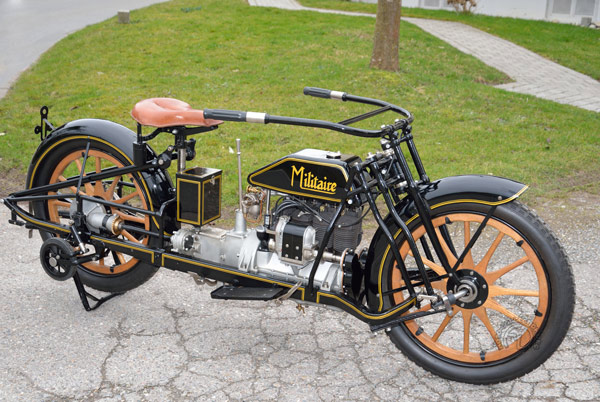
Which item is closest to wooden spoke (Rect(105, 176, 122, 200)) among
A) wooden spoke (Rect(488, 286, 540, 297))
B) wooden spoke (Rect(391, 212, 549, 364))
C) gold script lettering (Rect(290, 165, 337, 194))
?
gold script lettering (Rect(290, 165, 337, 194))

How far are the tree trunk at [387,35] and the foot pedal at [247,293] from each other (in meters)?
7.24

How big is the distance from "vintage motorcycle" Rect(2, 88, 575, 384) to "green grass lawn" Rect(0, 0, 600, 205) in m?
2.06

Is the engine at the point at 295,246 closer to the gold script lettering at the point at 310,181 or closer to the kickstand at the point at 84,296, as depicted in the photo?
the gold script lettering at the point at 310,181

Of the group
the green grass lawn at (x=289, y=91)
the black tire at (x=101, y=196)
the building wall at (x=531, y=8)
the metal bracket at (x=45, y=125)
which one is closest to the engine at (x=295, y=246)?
A: the black tire at (x=101, y=196)

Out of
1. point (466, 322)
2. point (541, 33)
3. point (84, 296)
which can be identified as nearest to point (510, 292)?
point (466, 322)

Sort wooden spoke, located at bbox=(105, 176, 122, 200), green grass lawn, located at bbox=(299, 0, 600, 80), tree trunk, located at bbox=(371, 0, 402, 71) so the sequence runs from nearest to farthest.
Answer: wooden spoke, located at bbox=(105, 176, 122, 200) < tree trunk, located at bbox=(371, 0, 402, 71) < green grass lawn, located at bbox=(299, 0, 600, 80)

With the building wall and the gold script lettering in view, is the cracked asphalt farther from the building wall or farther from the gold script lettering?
the building wall

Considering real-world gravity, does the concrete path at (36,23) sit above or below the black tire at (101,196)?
above

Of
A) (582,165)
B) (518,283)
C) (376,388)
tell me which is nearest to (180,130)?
(376,388)

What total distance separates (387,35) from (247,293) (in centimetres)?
738

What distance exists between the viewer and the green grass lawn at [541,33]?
13.8m

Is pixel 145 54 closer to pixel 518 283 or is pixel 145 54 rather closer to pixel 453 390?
pixel 518 283

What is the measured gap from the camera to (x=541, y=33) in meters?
16.5

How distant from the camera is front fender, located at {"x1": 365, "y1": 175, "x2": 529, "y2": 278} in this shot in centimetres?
310
